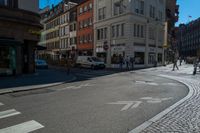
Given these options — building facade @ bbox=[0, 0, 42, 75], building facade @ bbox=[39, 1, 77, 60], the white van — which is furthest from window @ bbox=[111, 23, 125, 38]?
building facade @ bbox=[0, 0, 42, 75]

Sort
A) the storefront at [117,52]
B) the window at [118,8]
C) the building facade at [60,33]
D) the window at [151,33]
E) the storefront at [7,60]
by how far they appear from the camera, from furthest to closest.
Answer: the building facade at [60,33]
the window at [151,33]
the window at [118,8]
the storefront at [117,52]
the storefront at [7,60]

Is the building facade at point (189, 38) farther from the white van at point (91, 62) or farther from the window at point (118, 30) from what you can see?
the white van at point (91, 62)

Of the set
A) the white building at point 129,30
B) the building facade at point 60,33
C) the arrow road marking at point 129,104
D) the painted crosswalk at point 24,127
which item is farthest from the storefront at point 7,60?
the building facade at point 60,33

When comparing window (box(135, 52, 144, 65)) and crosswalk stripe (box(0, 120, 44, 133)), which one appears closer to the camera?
crosswalk stripe (box(0, 120, 44, 133))

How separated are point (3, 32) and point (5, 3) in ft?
8.14

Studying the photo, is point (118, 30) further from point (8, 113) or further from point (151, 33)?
point (8, 113)

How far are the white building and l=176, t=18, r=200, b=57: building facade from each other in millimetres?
81911

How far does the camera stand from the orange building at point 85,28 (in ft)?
138

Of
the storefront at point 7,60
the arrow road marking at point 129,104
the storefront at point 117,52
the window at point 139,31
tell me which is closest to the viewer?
the arrow road marking at point 129,104

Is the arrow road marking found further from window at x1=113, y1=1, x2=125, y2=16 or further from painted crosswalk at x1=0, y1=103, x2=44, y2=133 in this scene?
window at x1=113, y1=1, x2=125, y2=16

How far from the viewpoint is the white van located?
29.2 m

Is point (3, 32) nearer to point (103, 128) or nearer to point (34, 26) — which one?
point (34, 26)

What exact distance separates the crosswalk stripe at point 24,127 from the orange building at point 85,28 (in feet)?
120

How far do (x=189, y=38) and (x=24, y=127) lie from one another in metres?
133
